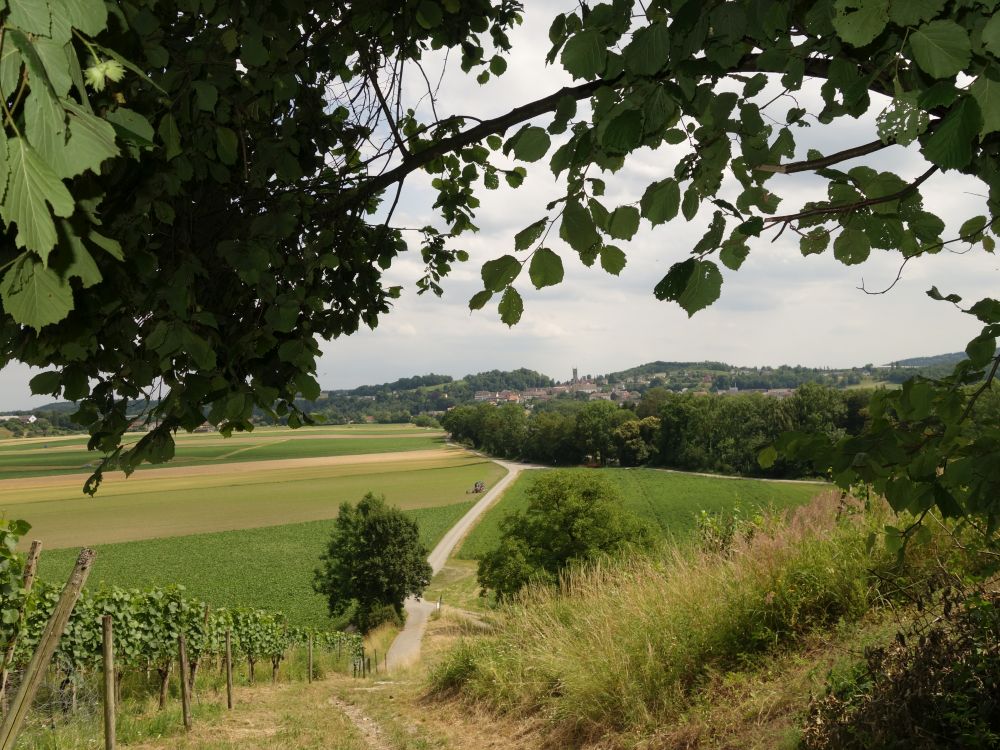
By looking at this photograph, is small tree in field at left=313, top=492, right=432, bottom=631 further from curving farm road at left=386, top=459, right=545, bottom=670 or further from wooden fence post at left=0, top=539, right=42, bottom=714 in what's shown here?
wooden fence post at left=0, top=539, right=42, bottom=714

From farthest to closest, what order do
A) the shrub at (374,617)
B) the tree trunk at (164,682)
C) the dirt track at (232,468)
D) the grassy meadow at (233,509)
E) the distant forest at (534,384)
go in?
the distant forest at (534,384), the dirt track at (232,468), the grassy meadow at (233,509), the shrub at (374,617), the tree trunk at (164,682)

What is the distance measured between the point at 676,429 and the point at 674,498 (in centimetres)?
2655

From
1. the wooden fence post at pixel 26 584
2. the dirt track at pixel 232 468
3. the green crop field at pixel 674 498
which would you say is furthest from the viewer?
the dirt track at pixel 232 468

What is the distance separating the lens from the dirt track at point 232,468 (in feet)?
171

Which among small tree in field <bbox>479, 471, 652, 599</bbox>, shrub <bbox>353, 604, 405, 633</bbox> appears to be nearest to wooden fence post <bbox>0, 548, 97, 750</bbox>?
small tree in field <bbox>479, 471, 652, 599</bbox>

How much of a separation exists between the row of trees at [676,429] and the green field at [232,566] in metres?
43.4

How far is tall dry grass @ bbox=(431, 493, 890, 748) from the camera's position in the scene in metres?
4.85

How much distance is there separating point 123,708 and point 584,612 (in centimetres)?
947

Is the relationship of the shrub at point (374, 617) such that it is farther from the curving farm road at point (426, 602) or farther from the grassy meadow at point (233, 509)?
the grassy meadow at point (233, 509)

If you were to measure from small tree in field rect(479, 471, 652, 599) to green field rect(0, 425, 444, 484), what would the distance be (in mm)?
19095

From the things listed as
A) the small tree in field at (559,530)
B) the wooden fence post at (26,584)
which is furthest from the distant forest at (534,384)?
the wooden fence post at (26,584)

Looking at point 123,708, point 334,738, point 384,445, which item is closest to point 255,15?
point 334,738

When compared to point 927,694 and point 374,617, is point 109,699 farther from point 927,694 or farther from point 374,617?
A: point 374,617

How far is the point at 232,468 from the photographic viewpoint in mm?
72938
